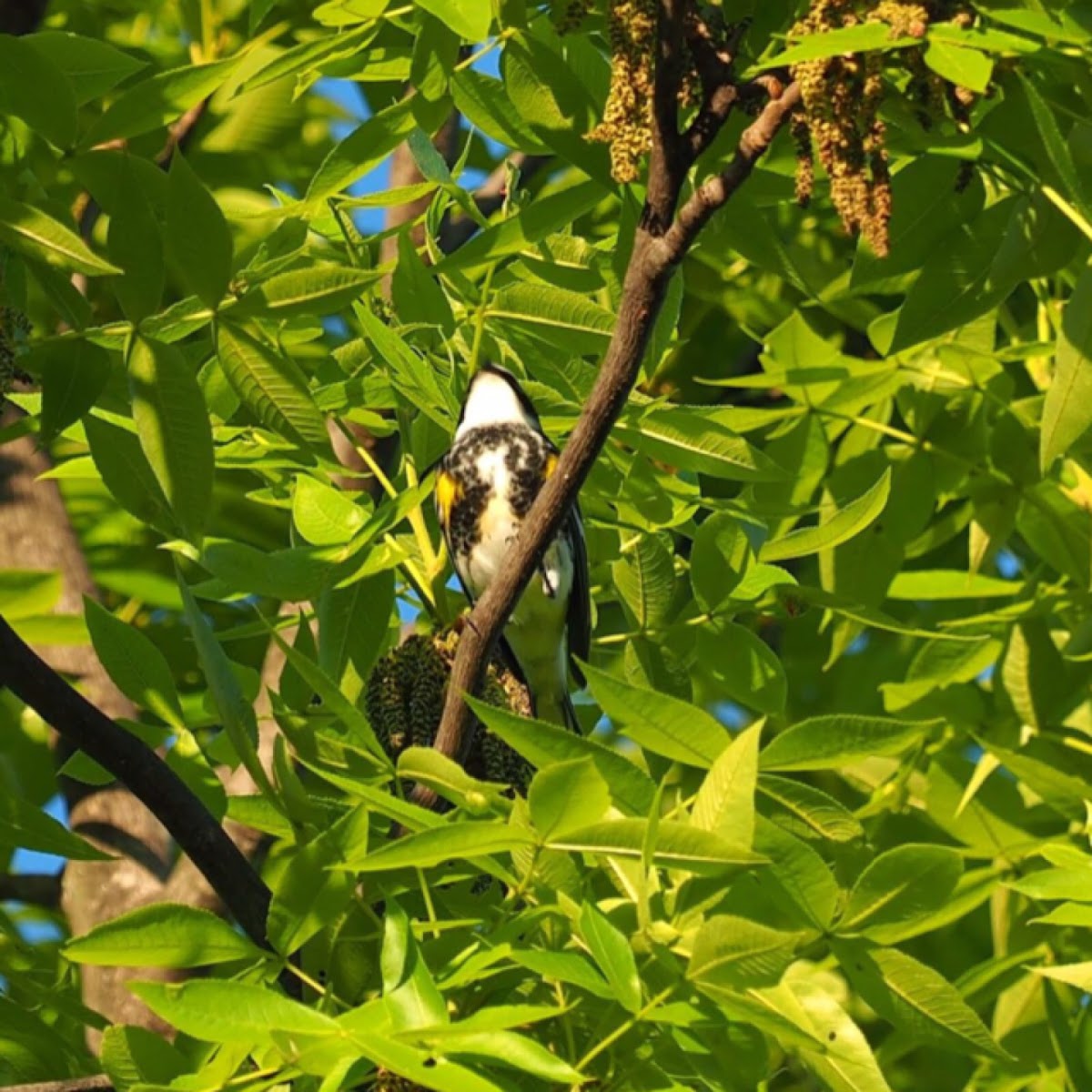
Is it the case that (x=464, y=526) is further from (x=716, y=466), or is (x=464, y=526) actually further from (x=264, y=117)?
(x=716, y=466)

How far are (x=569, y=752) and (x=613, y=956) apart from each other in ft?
0.71

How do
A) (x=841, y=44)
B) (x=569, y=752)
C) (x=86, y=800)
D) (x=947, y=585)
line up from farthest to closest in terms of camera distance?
1. (x=86, y=800)
2. (x=947, y=585)
3. (x=569, y=752)
4. (x=841, y=44)

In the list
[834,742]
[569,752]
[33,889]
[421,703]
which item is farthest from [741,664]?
[33,889]

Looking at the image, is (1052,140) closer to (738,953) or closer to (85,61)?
(738,953)

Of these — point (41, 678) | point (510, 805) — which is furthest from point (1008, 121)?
point (41, 678)

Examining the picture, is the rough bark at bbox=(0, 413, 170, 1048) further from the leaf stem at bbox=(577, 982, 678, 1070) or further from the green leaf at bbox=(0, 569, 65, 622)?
the leaf stem at bbox=(577, 982, 678, 1070)

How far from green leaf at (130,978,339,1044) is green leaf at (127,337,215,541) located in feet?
1.73

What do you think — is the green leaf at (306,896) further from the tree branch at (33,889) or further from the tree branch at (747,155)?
the tree branch at (33,889)

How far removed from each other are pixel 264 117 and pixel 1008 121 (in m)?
2.44

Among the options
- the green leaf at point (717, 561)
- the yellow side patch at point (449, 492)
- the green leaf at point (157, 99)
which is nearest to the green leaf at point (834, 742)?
the green leaf at point (717, 561)

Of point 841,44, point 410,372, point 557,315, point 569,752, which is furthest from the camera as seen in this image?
point 557,315

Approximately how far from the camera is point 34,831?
2.32 meters

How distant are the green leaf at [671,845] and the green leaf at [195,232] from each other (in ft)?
2.55

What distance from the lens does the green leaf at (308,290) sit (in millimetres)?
2148
